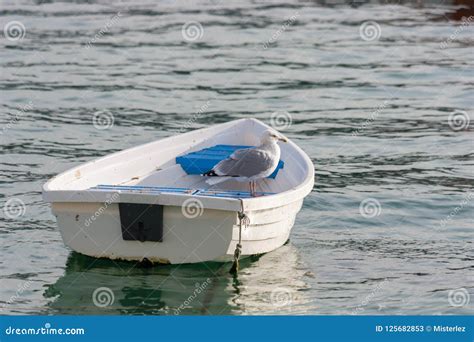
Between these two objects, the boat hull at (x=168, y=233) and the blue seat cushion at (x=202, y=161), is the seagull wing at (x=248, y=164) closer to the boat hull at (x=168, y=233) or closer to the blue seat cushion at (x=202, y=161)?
the boat hull at (x=168, y=233)

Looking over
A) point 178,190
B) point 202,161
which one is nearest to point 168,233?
point 178,190

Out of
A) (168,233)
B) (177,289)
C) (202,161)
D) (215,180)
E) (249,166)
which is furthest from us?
(202,161)

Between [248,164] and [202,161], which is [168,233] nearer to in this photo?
[248,164]

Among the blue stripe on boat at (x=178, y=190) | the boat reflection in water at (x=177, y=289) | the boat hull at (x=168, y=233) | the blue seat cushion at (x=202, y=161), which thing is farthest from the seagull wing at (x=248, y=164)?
the boat reflection in water at (x=177, y=289)

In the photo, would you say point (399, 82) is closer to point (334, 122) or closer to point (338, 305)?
point (334, 122)

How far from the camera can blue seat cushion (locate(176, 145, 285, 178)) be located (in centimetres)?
1284

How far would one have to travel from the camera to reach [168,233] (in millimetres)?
10945

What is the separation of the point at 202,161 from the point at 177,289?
7.43 ft

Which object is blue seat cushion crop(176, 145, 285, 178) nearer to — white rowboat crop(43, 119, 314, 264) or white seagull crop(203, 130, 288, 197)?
white rowboat crop(43, 119, 314, 264)

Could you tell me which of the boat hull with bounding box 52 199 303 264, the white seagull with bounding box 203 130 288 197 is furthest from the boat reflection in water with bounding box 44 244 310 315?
the white seagull with bounding box 203 130 288 197

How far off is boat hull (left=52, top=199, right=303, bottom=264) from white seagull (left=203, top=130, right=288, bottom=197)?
1.82 ft

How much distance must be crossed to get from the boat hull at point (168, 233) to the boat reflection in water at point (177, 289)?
0.19 metres

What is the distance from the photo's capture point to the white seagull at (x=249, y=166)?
11.8 m

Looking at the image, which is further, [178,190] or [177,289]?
[178,190]
